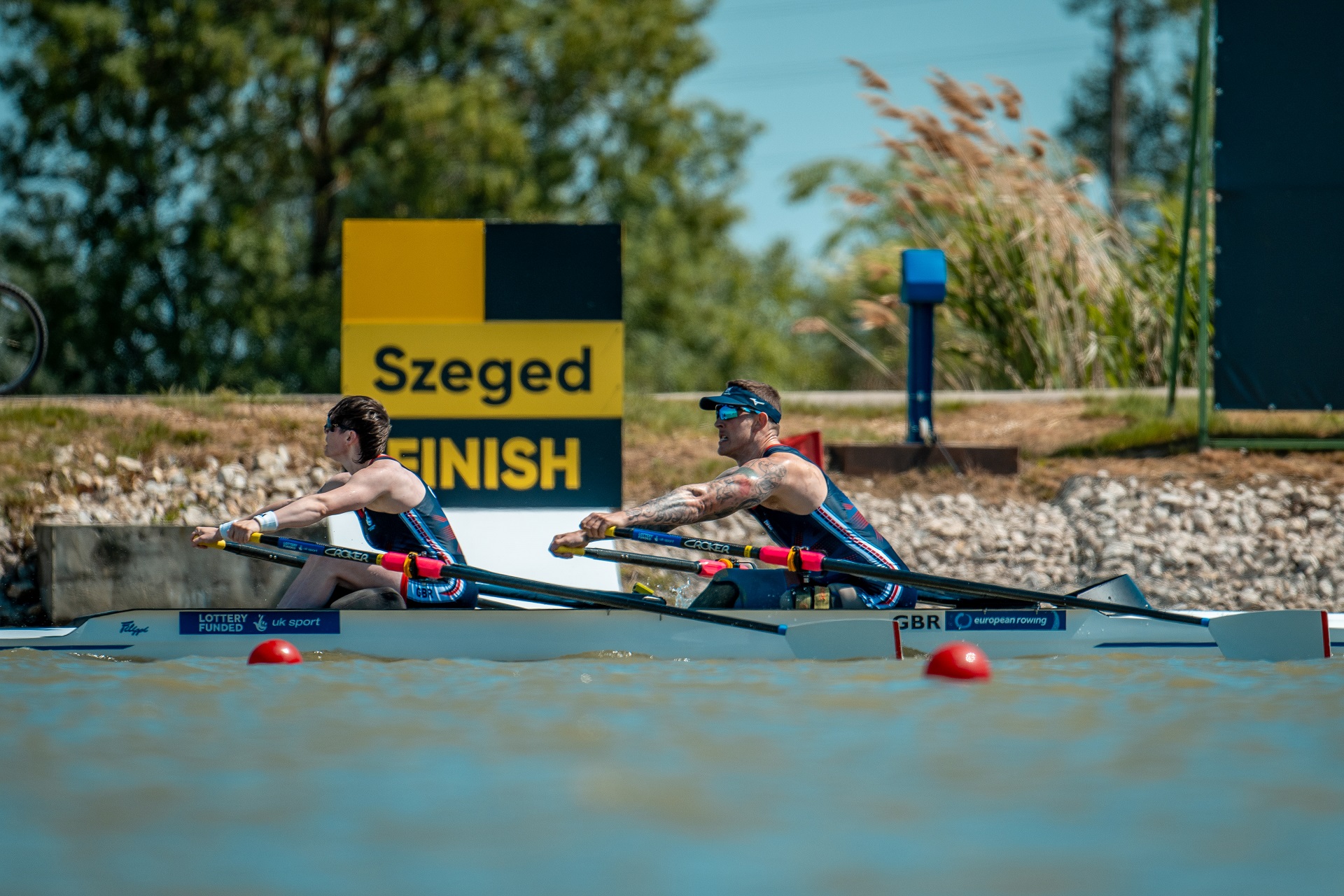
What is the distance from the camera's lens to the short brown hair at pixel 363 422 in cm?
691

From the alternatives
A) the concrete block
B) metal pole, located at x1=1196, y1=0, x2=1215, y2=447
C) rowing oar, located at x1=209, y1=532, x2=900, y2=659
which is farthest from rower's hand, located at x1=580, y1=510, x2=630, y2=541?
metal pole, located at x1=1196, y1=0, x2=1215, y2=447

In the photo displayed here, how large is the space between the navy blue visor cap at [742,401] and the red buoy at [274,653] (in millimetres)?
2087

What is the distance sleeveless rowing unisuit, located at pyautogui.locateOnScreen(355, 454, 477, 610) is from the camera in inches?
274

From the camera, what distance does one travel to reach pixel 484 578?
671 cm

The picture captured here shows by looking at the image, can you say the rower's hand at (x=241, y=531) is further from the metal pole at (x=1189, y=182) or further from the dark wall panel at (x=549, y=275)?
the metal pole at (x=1189, y=182)

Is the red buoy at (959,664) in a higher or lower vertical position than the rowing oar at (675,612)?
lower

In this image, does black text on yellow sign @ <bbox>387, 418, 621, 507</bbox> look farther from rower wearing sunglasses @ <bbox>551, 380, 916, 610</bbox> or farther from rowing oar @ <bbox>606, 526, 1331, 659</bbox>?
rowing oar @ <bbox>606, 526, 1331, 659</bbox>

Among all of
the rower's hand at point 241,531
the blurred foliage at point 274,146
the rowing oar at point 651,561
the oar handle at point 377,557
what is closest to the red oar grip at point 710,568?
the rowing oar at point 651,561

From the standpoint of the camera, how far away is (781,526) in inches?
276

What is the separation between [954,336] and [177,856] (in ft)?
46.5

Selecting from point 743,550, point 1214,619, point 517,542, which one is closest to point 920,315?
point 517,542

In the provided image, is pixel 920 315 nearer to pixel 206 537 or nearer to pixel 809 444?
pixel 809 444

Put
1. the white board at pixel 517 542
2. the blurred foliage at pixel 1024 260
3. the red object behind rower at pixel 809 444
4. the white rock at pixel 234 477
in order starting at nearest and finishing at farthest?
the white board at pixel 517 542
the red object behind rower at pixel 809 444
the white rock at pixel 234 477
the blurred foliage at pixel 1024 260

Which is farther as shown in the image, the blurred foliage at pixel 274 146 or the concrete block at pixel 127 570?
the blurred foliage at pixel 274 146
